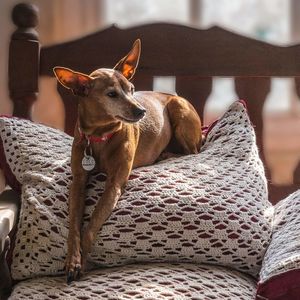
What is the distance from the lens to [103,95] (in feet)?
4.60

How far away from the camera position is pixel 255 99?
1.77 meters

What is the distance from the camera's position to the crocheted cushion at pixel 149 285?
121 cm

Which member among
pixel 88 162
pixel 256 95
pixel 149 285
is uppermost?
pixel 256 95

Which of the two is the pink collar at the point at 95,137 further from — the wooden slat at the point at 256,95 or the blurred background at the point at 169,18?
the blurred background at the point at 169,18

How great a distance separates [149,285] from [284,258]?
0.79ft

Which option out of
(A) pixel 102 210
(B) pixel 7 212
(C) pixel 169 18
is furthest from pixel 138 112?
(C) pixel 169 18

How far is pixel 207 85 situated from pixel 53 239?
0.65m

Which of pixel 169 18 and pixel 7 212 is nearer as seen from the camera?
pixel 7 212

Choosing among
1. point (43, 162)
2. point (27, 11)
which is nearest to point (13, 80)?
point (27, 11)

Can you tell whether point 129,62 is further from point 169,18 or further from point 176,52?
point 169,18

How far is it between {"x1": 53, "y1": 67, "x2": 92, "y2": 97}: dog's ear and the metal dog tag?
0.13 meters

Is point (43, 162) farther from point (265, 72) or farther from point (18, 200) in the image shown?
point (265, 72)

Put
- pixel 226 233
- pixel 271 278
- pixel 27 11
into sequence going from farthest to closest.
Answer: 1. pixel 27 11
2. pixel 226 233
3. pixel 271 278

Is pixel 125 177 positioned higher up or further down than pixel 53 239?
higher up
